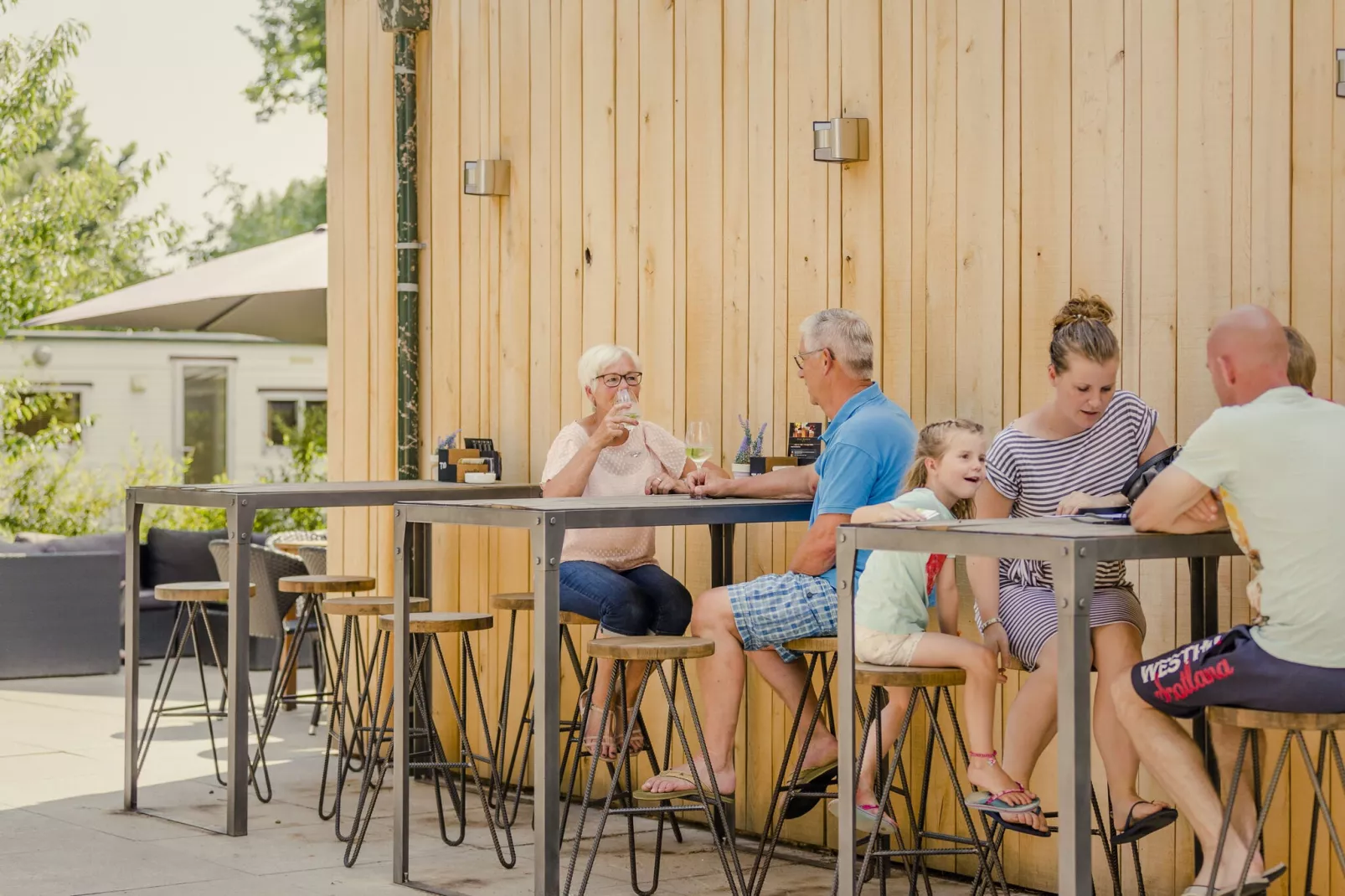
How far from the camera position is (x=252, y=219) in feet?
120

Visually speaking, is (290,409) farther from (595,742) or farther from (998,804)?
(998,804)

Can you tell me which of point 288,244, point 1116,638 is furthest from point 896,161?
point 288,244

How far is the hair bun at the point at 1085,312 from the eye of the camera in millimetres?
4188

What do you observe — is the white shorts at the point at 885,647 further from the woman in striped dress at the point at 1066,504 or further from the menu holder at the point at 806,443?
the menu holder at the point at 806,443

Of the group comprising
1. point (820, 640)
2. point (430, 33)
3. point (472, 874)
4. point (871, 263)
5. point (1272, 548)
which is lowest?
point (472, 874)

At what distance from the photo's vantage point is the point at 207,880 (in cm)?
465

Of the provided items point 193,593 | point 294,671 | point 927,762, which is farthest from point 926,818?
point 294,671

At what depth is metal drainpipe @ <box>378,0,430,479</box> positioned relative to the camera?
661 cm

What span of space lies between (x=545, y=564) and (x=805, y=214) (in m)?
1.55

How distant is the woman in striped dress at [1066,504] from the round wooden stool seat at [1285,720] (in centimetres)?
56

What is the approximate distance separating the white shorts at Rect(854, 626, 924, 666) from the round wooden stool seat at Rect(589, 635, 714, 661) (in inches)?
17.9

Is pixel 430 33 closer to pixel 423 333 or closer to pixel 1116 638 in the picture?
pixel 423 333

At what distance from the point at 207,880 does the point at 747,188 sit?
254 centimetres

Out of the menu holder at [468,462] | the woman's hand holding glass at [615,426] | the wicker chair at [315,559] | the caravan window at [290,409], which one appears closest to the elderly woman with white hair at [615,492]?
the woman's hand holding glass at [615,426]
